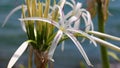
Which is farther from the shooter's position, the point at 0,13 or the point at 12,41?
the point at 0,13

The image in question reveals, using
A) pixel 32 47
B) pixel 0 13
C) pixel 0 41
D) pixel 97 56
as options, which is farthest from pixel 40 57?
pixel 0 13

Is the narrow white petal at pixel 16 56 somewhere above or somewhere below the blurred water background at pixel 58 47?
above

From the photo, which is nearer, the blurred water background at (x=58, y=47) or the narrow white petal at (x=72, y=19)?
the narrow white petal at (x=72, y=19)

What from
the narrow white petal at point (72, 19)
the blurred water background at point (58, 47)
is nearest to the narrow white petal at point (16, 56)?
the narrow white petal at point (72, 19)

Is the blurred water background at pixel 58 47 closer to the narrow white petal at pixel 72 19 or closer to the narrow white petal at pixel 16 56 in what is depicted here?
the narrow white petal at pixel 72 19

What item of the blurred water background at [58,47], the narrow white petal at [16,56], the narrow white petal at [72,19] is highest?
the narrow white petal at [72,19]

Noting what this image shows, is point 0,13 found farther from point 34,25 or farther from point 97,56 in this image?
point 34,25

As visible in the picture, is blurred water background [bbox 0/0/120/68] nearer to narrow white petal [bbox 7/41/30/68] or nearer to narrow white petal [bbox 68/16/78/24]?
narrow white petal [bbox 68/16/78/24]

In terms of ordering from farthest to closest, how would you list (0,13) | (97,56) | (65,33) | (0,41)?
(0,13) < (0,41) < (97,56) < (65,33)
